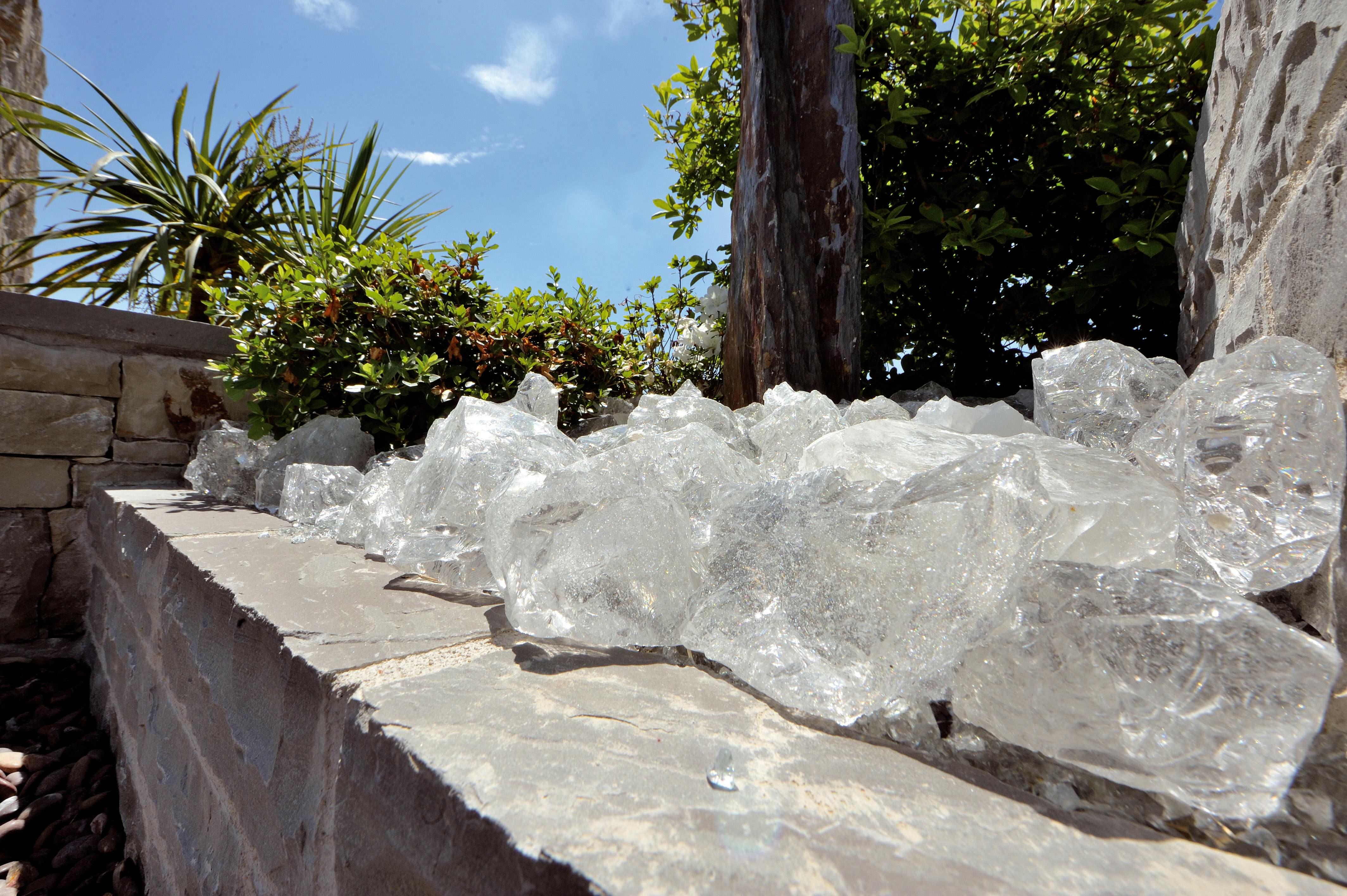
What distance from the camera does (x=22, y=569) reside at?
2.80 meters

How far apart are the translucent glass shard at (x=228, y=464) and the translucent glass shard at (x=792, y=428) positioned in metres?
1.97

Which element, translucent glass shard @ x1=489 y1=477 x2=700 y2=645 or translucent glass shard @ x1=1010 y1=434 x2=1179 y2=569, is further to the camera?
translucent glass shard @ x1=489 y1=477 x2=700 y2=645

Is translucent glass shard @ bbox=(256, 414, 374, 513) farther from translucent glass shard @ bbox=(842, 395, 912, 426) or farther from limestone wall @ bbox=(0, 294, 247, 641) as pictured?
translucent glass shard @ bbox=(842, 395, 912, 426)

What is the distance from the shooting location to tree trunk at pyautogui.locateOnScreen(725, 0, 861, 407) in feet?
7.51

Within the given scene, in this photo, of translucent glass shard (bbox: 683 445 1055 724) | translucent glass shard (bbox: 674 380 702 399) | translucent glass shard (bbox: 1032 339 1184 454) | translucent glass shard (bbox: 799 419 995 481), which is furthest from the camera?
translucent glass shard (bbox: 674 380 702 399)

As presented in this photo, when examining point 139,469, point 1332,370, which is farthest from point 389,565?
point 139,469

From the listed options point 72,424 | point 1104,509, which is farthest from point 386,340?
point 1104,509

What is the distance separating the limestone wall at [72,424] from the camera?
2.74m

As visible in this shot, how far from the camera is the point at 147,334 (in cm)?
291

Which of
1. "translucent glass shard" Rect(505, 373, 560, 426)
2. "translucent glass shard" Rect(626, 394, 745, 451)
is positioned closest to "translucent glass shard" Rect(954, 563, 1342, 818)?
"translucent glass shard" Rect(626, 394, 745, 451)

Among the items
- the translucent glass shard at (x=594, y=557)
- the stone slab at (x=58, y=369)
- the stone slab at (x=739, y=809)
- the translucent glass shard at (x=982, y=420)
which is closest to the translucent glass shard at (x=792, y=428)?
the translucent glass shard at (x=982, y=420)

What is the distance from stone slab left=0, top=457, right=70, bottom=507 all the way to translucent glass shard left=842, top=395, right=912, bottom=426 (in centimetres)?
335

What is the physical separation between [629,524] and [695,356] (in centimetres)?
209

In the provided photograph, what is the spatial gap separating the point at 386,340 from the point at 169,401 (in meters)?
1.39
